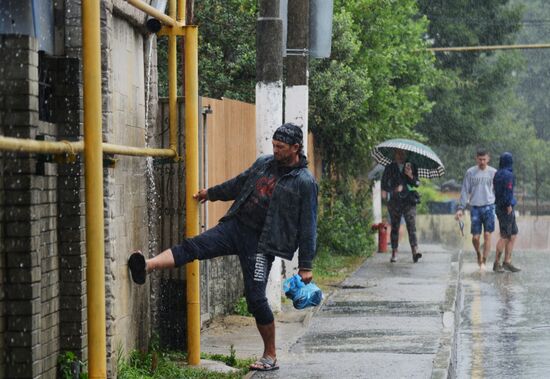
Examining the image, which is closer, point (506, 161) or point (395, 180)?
point (506, 161)

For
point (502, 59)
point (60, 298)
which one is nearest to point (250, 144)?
point (60, 298)

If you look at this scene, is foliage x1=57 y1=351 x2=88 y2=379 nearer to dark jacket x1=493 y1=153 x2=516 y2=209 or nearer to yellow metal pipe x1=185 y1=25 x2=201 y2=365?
yellow metal pipe x1=185 y1=25 x2=201 y2=365

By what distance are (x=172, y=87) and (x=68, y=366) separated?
8.45ft

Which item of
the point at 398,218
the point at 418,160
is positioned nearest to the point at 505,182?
the point at 398,218

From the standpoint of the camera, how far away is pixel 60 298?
25.4 ft

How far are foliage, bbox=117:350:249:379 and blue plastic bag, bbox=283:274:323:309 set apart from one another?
680mm

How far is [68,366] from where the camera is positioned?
769 cm

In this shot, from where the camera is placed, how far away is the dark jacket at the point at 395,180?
19703mm

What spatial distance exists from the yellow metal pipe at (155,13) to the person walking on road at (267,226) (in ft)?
3.60

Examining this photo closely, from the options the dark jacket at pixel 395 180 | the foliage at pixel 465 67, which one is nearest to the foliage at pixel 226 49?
the dark jacket at pixel 395 180

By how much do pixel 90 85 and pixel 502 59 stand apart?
38.5 meters

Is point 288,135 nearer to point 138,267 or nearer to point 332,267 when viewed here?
point 138,267

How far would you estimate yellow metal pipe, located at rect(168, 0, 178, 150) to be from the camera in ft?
30.4

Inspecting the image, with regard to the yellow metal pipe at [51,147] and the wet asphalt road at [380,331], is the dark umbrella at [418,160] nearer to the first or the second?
the wet asphalt road at [380,331]
